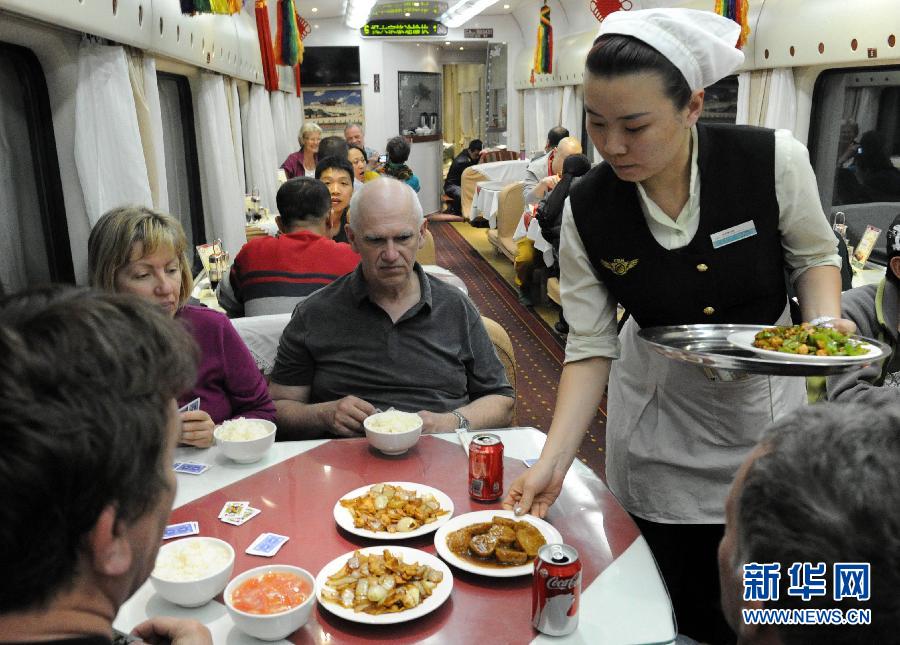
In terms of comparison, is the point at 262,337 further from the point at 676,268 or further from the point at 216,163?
the point at 216,163

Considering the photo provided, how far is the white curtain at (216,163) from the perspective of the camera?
6.43 m

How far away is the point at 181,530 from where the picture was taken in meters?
1.75

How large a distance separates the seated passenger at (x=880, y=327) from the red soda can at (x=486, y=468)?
1.15 m

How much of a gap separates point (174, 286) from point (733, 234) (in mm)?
1831

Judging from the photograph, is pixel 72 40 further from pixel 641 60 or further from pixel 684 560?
pixel 684 560

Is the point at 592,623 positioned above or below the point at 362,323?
below

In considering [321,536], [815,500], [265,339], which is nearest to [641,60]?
[815,500]

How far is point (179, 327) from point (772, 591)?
32.1 inches

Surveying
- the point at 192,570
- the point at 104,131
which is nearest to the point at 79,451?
the point at 192,570

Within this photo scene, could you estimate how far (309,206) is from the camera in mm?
4160

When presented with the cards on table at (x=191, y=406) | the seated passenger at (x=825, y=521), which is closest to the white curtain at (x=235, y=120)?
the cards on table at (x=191, y=406)

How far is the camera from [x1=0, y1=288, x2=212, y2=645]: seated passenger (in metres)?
0.78

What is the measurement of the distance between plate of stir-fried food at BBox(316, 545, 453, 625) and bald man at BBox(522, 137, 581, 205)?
5.79 m

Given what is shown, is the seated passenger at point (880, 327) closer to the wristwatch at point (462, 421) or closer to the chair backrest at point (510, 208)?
the wristwatch at point (462, 421)
